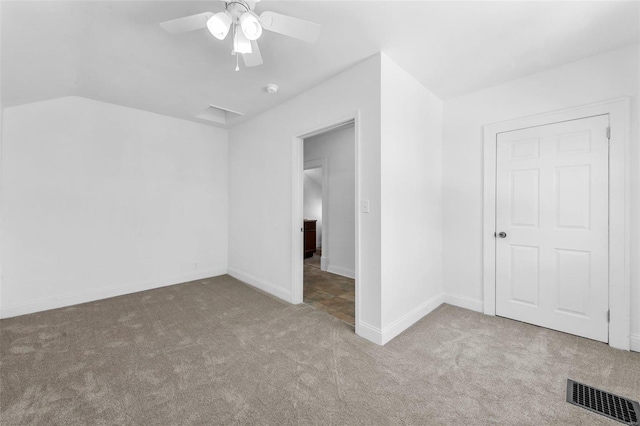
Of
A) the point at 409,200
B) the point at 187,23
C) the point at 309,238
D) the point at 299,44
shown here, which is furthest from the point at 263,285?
the point at 187,23

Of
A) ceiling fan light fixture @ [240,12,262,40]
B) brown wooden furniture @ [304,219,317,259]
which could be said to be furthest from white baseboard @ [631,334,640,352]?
brown wooden furniture @ [304,219,317,259]

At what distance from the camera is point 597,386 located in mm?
1752

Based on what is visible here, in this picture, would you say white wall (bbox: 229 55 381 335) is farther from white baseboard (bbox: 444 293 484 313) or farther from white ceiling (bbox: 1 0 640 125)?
white baseboard (bbox: 444 293 484 313)

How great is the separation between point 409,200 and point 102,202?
372cm

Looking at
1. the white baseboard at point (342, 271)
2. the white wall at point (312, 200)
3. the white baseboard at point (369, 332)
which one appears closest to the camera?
the white baseboard at point (369, 332)

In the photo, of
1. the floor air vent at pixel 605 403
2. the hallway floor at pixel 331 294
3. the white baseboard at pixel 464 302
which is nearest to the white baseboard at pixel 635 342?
the floor air vent at pixel 605 403

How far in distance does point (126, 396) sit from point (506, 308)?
3.34m

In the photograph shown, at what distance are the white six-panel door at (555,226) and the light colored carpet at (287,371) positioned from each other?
9.0 inches

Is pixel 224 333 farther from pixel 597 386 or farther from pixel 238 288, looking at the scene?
pixel 597 386

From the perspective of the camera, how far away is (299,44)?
2154 millimetres

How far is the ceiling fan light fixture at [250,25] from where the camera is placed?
1442 millimetres

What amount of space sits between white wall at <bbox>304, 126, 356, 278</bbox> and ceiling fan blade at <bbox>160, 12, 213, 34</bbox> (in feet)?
10.4

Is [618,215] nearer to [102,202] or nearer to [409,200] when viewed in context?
[409,200]

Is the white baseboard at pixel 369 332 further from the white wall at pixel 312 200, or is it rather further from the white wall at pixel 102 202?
the white wall at pixel 312 200
